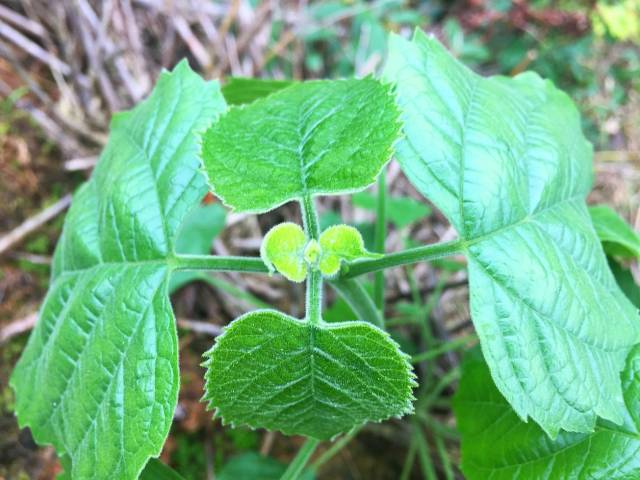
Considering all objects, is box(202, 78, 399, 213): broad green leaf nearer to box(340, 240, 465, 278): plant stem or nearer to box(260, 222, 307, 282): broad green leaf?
box(260, 222, 307, 282): broad green leaf

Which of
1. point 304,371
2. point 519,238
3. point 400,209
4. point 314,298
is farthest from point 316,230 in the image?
point 400,209

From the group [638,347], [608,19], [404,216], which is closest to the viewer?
[638,347]

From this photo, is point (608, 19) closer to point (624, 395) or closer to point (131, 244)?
point (624, 395)

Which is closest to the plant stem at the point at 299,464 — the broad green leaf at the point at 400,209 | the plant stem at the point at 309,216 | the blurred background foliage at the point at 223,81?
the blurred background foliage at the point at 223,81

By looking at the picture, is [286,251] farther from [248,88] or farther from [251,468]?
[251,468]

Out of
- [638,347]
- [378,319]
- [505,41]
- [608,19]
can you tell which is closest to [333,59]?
[505,41]
